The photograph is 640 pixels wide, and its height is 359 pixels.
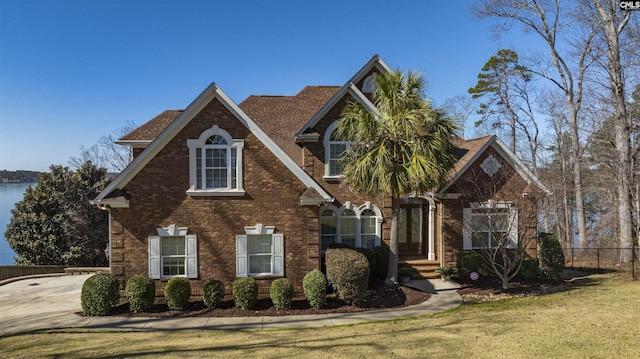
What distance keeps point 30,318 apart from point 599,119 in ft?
93.9

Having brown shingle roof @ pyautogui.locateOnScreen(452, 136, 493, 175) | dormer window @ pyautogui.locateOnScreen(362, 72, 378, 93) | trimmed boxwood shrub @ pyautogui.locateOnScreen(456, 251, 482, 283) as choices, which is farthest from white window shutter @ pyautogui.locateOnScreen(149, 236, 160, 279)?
trimmed boxwood shrub @ pyautogui.locateOnScreen(456, 251, 482, 283)

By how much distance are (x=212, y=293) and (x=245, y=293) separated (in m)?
1.07

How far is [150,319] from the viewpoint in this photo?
1132 cm

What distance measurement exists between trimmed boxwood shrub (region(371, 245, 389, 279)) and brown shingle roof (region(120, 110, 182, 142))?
1094cm

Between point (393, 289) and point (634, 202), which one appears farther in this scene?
point (634, 202)

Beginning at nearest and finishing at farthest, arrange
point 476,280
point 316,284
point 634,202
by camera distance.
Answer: point 316,284
point 476,280
point 634,202

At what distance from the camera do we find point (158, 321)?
36.5 ft

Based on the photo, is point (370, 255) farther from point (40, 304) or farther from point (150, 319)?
point (40, 304)

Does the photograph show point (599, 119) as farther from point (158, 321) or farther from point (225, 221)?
point (158, 321)

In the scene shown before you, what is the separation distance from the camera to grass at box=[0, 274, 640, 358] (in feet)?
25.7

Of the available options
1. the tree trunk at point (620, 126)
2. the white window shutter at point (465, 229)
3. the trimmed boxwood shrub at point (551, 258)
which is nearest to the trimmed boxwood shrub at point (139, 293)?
the white window shutter at point (465, 229)

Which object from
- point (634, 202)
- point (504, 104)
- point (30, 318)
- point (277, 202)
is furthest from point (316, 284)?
point (504, 104)

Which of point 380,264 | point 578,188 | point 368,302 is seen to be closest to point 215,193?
point 368,302

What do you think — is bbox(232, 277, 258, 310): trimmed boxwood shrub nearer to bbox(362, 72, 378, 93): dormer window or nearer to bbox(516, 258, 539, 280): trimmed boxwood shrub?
bbox(362, 72, 378, 93): dormer window
